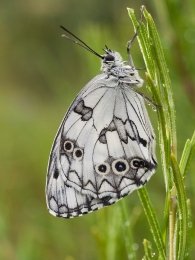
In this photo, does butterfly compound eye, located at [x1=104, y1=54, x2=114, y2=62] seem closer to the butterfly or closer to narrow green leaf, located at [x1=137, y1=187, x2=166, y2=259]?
the butterfly

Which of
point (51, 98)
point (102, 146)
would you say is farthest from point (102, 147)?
point (51, 98)

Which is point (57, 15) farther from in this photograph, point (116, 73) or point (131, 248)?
point (131, 248)

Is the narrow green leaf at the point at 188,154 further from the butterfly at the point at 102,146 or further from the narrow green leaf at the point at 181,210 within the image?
the butterfly at the point at 102,146

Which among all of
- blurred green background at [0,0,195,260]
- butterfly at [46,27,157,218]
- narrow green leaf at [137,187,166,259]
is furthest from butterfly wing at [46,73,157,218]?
narrow green leaf at [137,187,166,259]

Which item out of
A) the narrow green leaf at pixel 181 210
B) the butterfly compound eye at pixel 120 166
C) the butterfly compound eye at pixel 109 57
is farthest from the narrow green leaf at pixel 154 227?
the butterfly compound eye at pixel 109 57

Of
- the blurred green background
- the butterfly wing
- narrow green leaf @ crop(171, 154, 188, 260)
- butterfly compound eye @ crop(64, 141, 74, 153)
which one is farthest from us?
the blurred green background

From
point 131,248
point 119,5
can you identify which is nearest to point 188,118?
point 131,248

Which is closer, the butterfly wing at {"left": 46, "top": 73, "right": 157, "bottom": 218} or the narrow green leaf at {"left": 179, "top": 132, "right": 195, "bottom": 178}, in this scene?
the narrow green leaf at {"left": 179, "top": 132, "right": 195, "bottom": 178}
